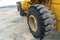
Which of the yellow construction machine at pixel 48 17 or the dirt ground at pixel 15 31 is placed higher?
the yellow construction machine at pixel 48 17

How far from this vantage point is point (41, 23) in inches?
86.4

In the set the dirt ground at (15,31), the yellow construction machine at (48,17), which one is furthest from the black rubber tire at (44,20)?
the dirt ground at (15,31)

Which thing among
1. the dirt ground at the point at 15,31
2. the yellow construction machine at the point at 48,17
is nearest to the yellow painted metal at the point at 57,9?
the yellow construction machine at the point at 48,17

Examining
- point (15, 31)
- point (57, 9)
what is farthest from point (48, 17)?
point (15, 31)

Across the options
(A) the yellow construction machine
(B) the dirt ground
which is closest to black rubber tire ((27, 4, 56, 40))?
(A) the yellow construction machine

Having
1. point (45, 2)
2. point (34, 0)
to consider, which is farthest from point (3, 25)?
point (45, 2)

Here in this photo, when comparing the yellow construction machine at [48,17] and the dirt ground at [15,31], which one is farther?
the dirt ground at [15,31]

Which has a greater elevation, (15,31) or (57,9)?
(57,9)

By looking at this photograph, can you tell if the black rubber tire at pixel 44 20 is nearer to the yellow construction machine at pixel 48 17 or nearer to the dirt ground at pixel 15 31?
the yellow construction machine at pixel 48 17

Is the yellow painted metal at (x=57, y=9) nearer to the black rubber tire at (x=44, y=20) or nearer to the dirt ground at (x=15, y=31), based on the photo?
the black rubber tire at (x=44, y=20)

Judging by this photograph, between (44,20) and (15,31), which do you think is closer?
(44,20)

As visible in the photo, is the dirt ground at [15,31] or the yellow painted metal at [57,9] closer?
the yellow painted metal at [57,9]

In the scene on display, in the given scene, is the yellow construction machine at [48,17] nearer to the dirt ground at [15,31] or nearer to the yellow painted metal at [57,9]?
the yellow painted metal at [57,9]

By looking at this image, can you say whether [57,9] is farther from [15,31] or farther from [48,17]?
[15,31]
